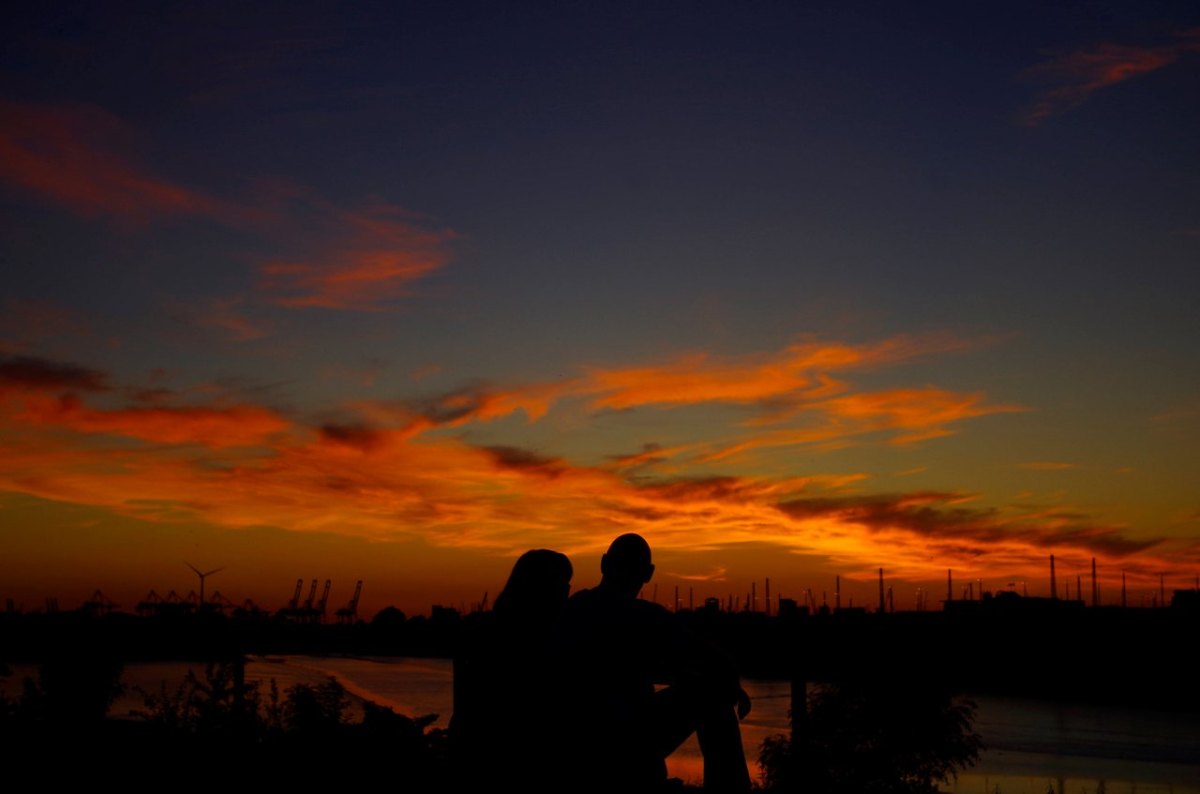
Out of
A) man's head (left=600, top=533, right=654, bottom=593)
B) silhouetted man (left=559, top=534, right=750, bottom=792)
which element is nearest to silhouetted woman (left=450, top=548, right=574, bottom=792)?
silhouetted man (left=559, top=534, right=750, bottom=792)

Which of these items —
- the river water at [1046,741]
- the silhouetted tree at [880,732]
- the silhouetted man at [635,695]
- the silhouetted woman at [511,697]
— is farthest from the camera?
the river water at [1046,741]

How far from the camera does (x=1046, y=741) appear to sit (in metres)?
95.0

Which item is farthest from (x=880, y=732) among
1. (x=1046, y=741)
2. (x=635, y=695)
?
(x=1046, y=741)

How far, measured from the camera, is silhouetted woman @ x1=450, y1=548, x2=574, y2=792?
14.4 feet

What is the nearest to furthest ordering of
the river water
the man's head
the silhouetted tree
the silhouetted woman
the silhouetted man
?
the silhouetted woman
the silhouetted man
the man's head
the silhouetted tree
the river water

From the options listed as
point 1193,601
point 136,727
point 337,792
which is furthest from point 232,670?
point 1193,601

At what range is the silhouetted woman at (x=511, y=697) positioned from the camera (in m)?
4.39

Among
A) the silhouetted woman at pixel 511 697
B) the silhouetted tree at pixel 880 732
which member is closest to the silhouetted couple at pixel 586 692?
the silhouetted woman at pixel 511 697

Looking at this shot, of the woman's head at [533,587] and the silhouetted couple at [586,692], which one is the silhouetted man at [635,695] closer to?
the silhouetted couple at [586,692]

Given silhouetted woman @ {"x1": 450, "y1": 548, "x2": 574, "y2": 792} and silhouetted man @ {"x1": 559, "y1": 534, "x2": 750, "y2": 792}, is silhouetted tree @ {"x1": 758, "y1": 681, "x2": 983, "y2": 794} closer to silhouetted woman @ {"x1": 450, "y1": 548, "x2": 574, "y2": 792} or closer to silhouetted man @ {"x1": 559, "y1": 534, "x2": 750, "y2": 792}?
silhouetted man @ {"x1": 559, "y1": 534, "x2": 750, "y2": 792}

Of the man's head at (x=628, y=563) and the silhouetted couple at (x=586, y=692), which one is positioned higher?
the man's head at (x=628, y=563)

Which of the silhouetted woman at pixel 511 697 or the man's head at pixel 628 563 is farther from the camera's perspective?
the man's head at pixel 628 563

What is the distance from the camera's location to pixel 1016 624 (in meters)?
120

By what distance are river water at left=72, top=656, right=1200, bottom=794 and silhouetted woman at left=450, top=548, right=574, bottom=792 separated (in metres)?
50.8
